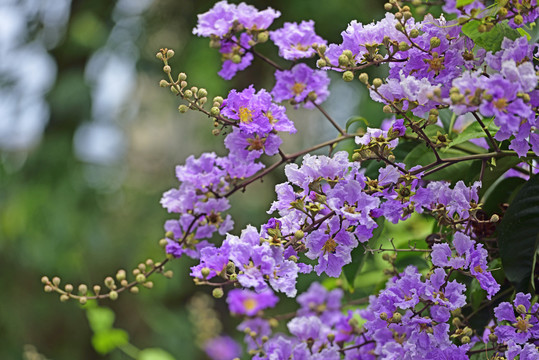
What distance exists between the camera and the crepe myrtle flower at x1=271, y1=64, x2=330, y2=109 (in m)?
0.59

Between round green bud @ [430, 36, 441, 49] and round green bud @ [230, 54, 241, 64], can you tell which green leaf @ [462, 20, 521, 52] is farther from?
round green bud @ [230, 54, 241, 64]

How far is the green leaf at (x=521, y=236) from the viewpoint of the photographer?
458mm

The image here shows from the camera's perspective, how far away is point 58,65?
7.30 ft

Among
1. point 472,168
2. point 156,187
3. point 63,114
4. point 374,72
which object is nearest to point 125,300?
point 156,187

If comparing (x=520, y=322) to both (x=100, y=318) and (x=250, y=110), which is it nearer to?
(x=250, y=110)

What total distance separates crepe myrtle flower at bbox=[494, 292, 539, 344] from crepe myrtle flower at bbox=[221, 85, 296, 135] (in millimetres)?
198

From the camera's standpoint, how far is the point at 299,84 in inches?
23.3

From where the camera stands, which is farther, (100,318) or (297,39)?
(100,318)

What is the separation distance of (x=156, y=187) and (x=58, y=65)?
884 mm

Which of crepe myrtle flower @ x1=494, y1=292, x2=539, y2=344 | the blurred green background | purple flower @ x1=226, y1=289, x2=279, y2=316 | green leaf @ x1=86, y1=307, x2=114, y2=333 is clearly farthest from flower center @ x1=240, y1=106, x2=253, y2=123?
the blurred green background

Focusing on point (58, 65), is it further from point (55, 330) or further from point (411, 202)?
point (411, 202)

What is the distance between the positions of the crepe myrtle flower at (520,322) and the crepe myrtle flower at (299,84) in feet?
0.86

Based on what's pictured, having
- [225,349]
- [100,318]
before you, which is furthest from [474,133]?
[225,349]

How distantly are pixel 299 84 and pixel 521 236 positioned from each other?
0.25m
